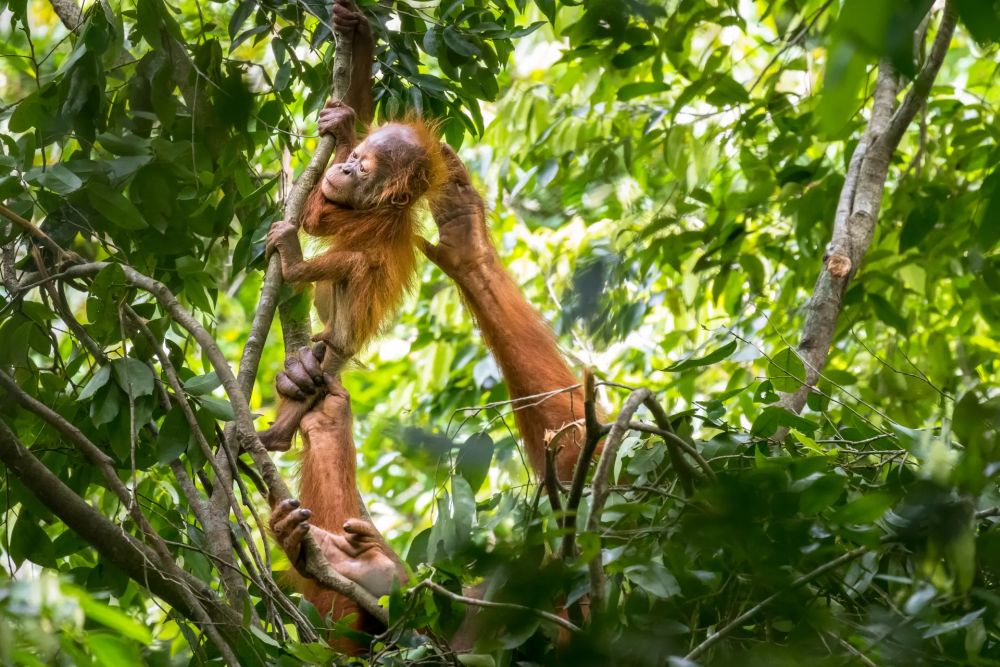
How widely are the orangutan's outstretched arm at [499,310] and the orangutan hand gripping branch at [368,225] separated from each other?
0.10m

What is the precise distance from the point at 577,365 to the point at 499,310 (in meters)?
0.84

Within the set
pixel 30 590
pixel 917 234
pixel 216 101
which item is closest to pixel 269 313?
pixel 216 101

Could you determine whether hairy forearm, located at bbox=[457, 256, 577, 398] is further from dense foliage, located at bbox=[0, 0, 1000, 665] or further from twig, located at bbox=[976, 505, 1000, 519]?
twig, located at bbox=[976, 505, 1000, 519]

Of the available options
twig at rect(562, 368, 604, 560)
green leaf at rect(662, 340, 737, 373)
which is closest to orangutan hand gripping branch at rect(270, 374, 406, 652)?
green leaf at rect(662, 340, 737, 373)

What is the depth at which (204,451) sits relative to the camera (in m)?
2.28

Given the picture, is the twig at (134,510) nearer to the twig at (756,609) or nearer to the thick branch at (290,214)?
the thick branch at (290,214)

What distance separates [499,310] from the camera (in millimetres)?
3984

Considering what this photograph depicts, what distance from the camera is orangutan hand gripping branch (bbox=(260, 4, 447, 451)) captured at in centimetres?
378

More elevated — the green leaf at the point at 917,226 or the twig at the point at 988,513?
the green leaf at the point at 917,226

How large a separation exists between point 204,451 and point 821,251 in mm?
2869

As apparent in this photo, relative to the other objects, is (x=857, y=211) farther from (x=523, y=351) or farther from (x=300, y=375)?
(x=300, y=375)

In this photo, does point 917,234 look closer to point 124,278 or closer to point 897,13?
point 124,278

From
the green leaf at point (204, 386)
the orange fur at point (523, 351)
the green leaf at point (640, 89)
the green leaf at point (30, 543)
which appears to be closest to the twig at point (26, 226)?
the green leaf at point (204, 386)

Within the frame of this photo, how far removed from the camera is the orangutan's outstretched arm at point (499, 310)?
12.5ft
